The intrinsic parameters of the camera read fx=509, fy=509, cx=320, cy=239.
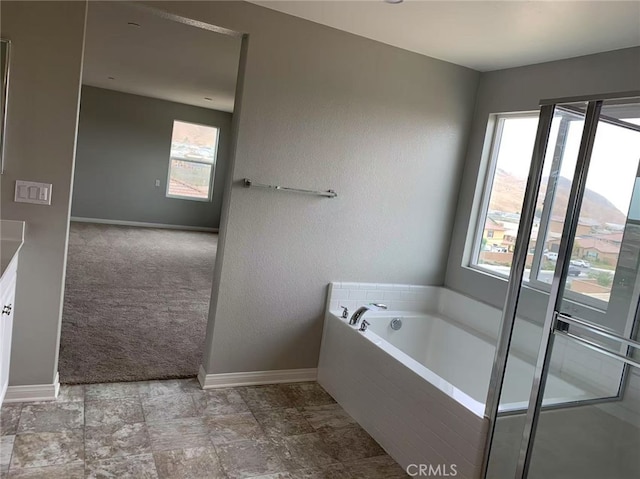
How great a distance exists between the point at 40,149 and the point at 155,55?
2.93m

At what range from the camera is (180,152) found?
9.37 meters

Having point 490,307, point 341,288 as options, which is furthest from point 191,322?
point 490,307

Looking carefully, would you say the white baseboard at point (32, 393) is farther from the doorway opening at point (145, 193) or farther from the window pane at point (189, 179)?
the window pane at point (189, 179)

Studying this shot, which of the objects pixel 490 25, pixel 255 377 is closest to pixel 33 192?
pixel 255 377

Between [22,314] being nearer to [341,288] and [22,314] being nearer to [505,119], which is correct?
[341,288]

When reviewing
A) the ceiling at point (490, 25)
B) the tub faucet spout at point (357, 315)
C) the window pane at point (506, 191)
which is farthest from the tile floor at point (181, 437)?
the ceiling at point (490, 25)

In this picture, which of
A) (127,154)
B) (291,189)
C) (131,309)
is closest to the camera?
(291,189)

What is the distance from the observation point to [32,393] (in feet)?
8.92

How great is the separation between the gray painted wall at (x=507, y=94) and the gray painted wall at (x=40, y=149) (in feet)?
8.44

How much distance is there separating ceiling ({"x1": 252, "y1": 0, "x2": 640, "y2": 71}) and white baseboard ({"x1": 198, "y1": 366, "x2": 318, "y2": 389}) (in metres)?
2.20

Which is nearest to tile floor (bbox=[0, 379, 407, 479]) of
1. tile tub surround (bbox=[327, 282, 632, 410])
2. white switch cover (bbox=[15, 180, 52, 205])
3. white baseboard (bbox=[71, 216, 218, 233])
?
tile tub surround (bbox=[327, 282, 632, 410])

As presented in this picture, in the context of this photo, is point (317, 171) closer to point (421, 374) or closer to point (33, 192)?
point (421, 374)

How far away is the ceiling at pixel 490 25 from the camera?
93.0 inches

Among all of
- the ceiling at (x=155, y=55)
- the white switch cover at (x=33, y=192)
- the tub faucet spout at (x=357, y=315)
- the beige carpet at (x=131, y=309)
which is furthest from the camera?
the ceiling at (x=155, y=55)
